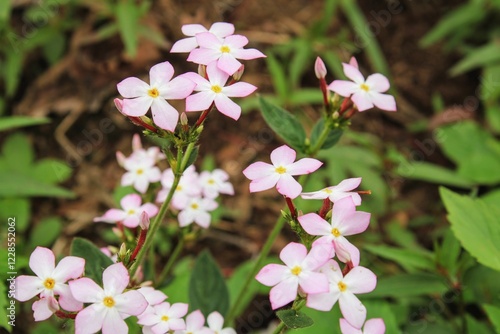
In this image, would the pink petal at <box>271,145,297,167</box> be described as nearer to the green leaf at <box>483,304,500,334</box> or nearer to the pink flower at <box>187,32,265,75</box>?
the pink flower at <box>187,32,265,75</box>

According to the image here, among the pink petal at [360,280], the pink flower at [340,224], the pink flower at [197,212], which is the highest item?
the pink flower at [340,224]

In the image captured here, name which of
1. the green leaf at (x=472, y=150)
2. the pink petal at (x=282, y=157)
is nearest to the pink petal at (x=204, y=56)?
the pink petal at (x=282, y=157)

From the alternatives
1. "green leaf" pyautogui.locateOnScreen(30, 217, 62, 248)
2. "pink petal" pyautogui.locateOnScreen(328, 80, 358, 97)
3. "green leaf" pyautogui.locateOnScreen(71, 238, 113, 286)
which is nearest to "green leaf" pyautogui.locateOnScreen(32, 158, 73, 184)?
"green leaf" pyautogui.locateOnScreen(30, 217, 62, 248)

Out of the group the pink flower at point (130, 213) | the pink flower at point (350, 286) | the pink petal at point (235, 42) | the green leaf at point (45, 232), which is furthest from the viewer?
the green leaf at point (45, 232)

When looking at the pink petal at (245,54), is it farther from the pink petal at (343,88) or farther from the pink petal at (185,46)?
the pink petal at (343,88)

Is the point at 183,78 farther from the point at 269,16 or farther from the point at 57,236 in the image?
the point at 269,16

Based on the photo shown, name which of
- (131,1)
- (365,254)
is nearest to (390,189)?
(365,254)
